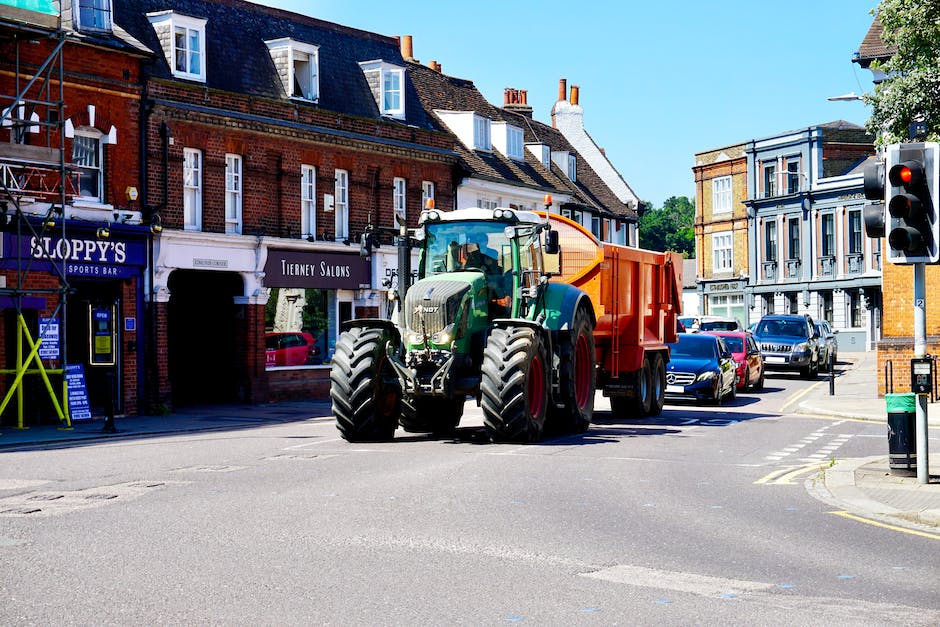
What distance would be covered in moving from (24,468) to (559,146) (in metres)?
42.9

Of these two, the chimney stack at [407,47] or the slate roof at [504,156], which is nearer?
the slate roof at [504,156]

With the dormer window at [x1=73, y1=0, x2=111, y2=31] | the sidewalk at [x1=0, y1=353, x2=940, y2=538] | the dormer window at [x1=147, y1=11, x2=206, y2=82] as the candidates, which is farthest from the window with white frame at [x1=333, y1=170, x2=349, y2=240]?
the dormer window at [x1=73, y1=0, x2=111, y2=31]

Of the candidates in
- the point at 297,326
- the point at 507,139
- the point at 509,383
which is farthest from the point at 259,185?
the point at 507,139

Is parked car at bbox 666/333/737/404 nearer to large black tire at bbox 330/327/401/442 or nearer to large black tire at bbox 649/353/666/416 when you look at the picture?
large black tire at bbox 649/353/666/416

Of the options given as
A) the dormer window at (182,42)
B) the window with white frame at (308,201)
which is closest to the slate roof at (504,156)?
the window with white frame at (308,201)

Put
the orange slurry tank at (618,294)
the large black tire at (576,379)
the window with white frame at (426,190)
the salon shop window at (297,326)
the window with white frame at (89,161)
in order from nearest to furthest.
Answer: the large black tire at (576,379) < the orange slurry tank at (618,294) < the window with white frame at (89,161) < the salon shop window at (297,326) < the window with white frame at (426,190)

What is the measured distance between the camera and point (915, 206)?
12172mm

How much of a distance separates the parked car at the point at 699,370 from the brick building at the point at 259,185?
25.3ft

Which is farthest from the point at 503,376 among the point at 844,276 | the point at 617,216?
the point at 844,276

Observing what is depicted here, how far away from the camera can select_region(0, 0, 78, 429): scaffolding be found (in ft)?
75.2

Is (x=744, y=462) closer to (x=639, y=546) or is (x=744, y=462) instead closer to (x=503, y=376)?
(x=503, y=376)

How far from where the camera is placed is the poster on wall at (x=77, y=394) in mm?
24188

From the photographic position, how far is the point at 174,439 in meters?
20.3

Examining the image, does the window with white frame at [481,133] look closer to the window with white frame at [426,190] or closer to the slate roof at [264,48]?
the slate roof at [264,48]
